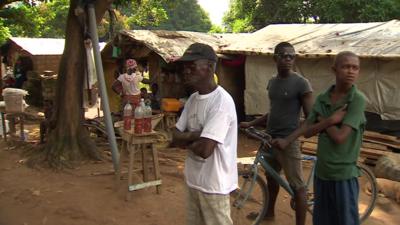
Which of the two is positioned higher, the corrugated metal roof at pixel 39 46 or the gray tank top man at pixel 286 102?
the corrugated metal roof at pixel 39 46

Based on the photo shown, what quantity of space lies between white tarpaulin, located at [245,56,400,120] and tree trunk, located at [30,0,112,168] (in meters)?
4.12

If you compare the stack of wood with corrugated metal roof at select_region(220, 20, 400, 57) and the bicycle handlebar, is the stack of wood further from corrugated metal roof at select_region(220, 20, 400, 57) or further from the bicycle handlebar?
the bicycle handlebar

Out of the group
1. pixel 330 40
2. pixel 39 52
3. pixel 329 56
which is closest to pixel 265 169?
pixel 329 56

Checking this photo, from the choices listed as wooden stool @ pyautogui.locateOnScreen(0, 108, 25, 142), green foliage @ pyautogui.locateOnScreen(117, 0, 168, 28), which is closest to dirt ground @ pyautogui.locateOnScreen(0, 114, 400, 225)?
wooden stool @ pyautogui.locateOnScreen(0, 108, 25, 142)

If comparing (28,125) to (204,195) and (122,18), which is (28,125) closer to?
(204,195)

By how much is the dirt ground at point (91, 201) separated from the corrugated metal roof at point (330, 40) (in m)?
3.29

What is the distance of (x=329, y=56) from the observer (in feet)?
27.7

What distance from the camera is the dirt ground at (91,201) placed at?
4.88 m

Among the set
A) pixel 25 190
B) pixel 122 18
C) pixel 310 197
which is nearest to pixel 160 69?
pixel 25 190

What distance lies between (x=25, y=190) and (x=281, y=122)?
11.8ft

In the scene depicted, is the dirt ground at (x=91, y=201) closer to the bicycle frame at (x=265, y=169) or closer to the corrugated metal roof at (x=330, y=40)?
the bicycle frame at (x=265, y=169)

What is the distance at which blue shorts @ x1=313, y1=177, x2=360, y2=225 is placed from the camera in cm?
307

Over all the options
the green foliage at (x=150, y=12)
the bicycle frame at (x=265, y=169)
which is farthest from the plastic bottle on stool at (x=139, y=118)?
the green foliage at (x=150, y=12)

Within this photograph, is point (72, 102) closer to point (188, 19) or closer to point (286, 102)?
point (286, 102)
